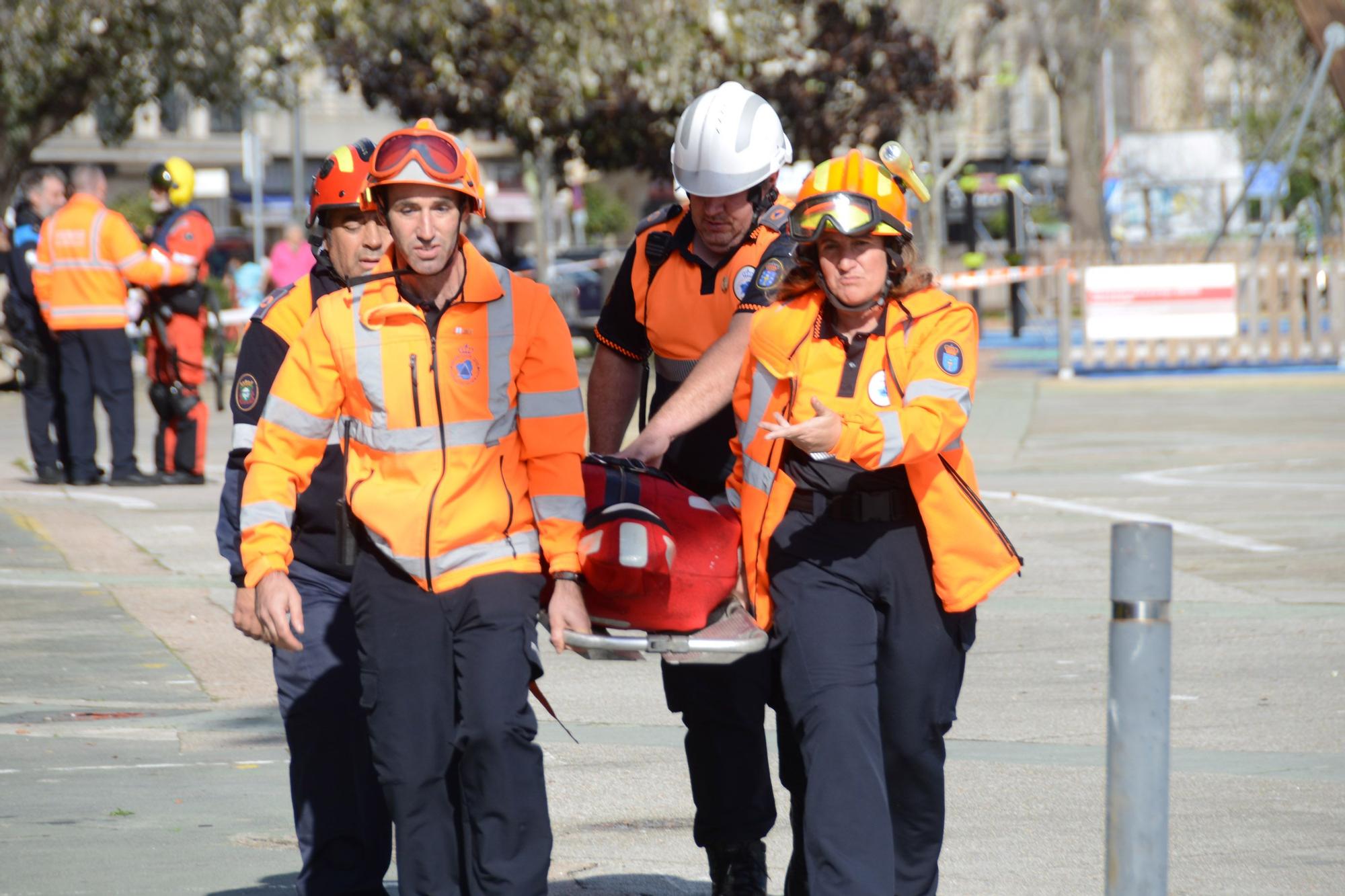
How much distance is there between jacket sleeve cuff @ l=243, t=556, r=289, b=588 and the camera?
3945mm

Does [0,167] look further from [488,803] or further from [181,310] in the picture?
[488,803]

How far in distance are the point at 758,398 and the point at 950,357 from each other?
0.43 m

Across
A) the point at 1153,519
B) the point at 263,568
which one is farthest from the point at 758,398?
the point at 1153,519

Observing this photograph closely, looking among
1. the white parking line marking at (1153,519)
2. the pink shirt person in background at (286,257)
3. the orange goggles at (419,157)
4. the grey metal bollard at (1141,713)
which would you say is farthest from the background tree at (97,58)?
the grey metal bollard at (1141,713)

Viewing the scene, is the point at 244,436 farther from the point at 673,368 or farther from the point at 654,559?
the point at 673,368

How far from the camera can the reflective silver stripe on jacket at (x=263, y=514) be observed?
13.0 feet

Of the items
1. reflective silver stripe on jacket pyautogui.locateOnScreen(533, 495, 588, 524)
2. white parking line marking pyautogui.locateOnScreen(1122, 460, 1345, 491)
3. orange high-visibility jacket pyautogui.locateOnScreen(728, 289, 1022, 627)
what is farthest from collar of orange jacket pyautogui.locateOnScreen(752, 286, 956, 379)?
white parking line marking pyautogui.locateOnScreen(1122, 460, 1345, 491)

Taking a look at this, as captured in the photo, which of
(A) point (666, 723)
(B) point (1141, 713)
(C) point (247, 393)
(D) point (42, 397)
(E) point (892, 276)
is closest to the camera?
(B) point (1141, 713)

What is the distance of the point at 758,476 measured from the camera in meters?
4.17

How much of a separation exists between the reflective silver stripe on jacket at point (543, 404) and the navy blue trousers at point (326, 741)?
61 cm

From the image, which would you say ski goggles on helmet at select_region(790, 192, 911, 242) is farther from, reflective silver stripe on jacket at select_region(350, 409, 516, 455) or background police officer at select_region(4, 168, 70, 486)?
background police officer at select_region(4, 168, 70, 486)

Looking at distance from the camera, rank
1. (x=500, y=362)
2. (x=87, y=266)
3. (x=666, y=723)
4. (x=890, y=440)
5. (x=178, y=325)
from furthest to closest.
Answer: (x=178, y=325), (x=87, y=266), (x=666, y=723), (x=500, y=362), (x=890, y=440)

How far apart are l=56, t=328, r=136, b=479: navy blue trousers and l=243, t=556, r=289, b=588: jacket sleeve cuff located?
934 centimetres

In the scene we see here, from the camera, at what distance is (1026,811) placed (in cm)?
550
